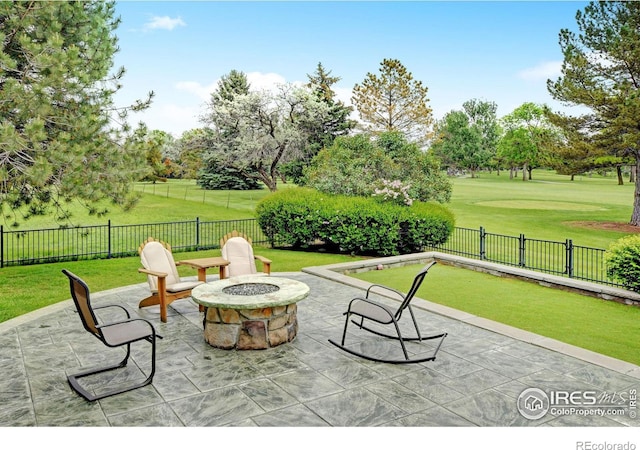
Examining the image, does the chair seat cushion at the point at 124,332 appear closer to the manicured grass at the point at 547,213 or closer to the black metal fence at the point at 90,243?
the black metal fence at the point at 90,243

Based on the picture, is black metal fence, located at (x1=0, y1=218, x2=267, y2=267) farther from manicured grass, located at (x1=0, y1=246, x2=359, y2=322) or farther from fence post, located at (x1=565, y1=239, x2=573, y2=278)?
fence post, located at (x1=565, y1=239, x2=573, y2=278)

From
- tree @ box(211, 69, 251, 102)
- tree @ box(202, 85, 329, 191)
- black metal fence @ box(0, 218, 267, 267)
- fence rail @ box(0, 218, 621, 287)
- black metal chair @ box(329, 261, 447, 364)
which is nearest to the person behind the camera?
black metal chair @ box(329, 261, 447, 364)

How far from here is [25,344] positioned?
542cm

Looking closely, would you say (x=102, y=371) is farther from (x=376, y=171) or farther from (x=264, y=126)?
(x=264, y=126)

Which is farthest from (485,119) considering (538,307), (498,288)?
(538,307)

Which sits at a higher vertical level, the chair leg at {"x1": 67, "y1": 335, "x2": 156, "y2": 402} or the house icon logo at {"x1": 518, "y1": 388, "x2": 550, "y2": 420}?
the chair leg at {"x1": 67, "y1": 335, "x2": 156, "y2": 402}

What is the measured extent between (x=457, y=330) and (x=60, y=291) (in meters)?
7.05

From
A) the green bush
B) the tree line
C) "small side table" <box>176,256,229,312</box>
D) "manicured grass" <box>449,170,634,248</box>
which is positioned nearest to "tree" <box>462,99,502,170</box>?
"manicured grass" <box>449,170,634,248</box>

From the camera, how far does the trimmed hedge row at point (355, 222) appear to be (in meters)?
12.7

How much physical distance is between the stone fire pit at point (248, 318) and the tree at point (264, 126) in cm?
1980

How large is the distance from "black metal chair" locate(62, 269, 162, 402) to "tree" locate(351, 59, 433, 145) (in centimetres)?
3016

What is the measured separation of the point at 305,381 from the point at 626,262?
6229 mm

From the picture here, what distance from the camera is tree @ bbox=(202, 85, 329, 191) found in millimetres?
24312

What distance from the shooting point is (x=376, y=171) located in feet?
50.8
